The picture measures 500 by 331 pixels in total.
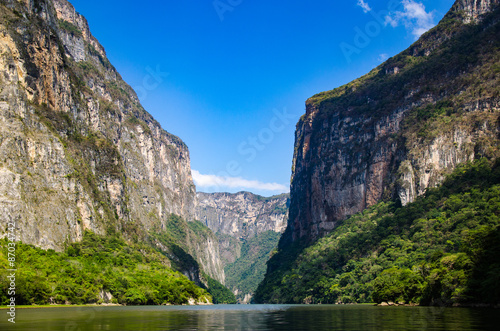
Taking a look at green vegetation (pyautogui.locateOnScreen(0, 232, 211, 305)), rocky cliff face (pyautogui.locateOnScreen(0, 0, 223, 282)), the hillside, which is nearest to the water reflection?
green vegetation (pyautogui.locateOnScreen(0, 232, 211, 305))

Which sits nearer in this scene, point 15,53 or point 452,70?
point 15,53

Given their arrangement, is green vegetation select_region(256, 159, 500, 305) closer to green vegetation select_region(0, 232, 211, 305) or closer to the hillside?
the hillside

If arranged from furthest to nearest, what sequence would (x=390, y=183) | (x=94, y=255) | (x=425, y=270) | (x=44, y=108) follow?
(x=390, y=183), (x=44, y=108), (x=94, y=255), (x=425, y=270)

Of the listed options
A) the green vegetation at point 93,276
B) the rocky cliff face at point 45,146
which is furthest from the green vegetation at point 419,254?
the rocky cliff face at point 45,146

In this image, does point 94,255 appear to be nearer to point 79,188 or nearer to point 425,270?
point 79,188

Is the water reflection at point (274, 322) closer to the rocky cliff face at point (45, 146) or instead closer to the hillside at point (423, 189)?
the hillside at point (423, 189)

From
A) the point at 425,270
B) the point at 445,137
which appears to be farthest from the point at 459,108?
the point at 425,270

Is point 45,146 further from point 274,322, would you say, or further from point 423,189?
point 423,189
